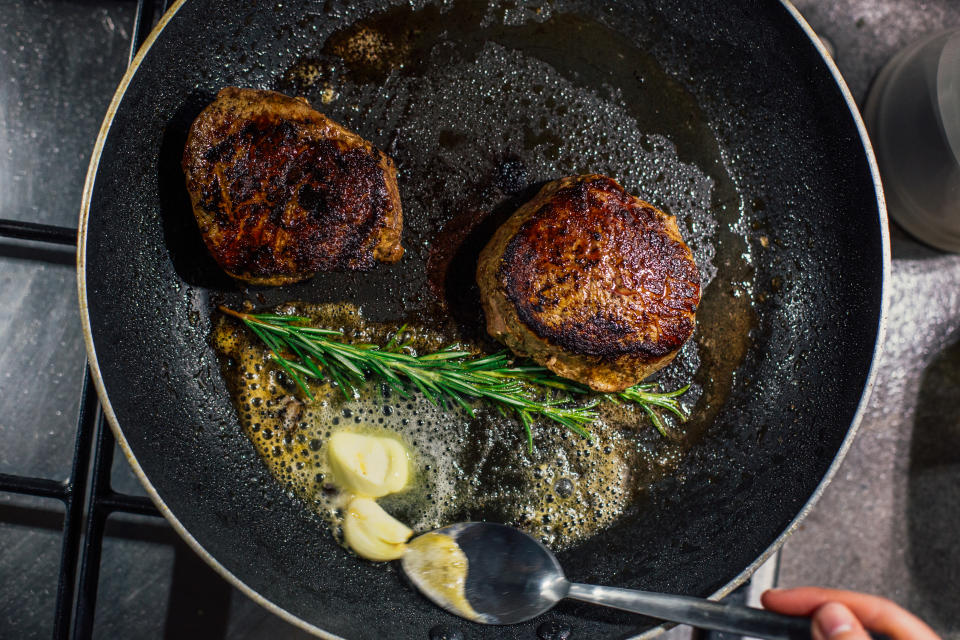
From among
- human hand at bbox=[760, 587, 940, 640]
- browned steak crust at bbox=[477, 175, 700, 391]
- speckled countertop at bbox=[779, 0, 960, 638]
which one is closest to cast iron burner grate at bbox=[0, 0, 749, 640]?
browned steak crust at bbox=[477, 175, 700, 391]

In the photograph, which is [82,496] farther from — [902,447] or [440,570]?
[902,447]

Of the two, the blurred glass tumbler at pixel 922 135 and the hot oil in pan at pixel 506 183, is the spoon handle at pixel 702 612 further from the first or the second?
the blurred glass tumbler at pixel 922 135

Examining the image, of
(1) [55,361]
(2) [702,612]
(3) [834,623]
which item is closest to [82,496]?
(1) [55,361]

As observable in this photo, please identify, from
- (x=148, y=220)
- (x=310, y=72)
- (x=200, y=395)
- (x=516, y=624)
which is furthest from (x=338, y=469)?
(x=310, y=72)

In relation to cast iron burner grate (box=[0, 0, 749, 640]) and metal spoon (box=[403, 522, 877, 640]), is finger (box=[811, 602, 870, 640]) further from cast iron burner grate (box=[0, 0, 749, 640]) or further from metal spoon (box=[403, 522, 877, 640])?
cast iron burner grate (box=[0, 0, 749, 640])

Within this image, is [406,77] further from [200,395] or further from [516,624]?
[516,624]

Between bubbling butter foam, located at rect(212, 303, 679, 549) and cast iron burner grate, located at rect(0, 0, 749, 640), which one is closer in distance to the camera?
cast iron burner grate, located at rect(0, 0, 749, 640)
